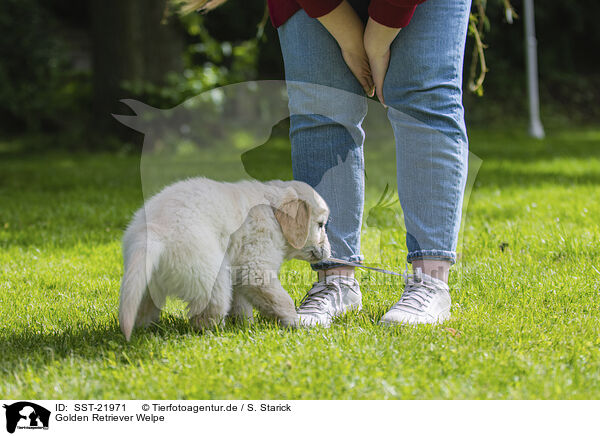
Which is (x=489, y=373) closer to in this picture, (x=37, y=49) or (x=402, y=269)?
(x=402, y=269)

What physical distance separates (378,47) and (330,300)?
3.10 feet

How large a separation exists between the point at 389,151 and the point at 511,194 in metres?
2.38

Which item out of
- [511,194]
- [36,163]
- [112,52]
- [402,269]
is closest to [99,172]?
[36,163]

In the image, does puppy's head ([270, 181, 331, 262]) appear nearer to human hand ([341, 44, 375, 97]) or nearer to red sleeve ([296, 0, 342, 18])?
human hand ([341, 44, 375, 97])

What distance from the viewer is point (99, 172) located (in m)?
7.31

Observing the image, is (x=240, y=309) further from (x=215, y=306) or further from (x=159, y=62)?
(x=159, y=62)

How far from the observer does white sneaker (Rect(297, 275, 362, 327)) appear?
7.93 ft

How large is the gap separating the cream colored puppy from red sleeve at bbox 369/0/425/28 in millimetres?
657

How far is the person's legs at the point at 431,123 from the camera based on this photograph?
7.54 ft

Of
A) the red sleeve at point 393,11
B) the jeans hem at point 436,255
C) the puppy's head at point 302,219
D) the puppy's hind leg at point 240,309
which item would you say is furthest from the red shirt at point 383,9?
the puppy's hind leg at point 240,309

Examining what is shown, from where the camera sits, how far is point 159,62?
10.0 m
